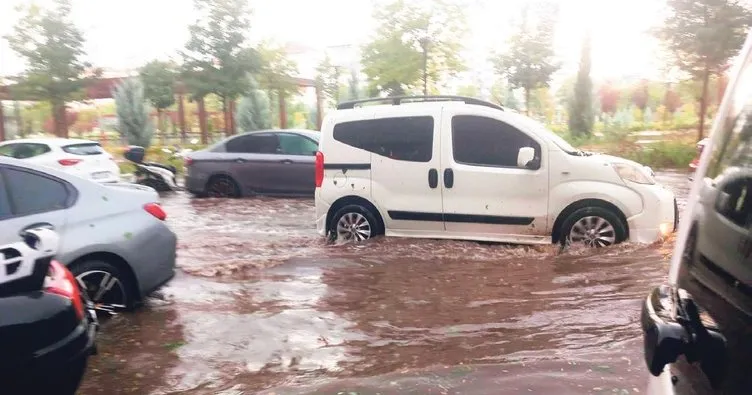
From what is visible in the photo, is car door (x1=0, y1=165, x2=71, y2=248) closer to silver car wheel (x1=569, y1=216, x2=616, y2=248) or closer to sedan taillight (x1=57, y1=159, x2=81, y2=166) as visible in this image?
silver car wheel (x1=569, y1=216, x2=616, y2=248)

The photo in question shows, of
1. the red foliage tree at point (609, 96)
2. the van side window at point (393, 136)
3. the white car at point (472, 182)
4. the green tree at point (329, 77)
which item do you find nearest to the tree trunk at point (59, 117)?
the green tree at point (329, 77)

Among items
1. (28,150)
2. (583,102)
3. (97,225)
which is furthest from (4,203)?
(583,102)

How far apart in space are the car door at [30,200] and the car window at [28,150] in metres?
8.12

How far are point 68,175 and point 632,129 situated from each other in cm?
2193

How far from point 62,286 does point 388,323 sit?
Answer: 9.65 ft

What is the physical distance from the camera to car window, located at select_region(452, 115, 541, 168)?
24.6ft

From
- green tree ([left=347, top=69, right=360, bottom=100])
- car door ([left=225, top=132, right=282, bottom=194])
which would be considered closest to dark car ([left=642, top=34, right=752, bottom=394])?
car door ([left=225, top=132, right=282, bottom=194])

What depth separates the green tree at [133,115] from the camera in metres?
24.8

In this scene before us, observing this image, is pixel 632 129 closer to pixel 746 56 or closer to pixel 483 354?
pixel 483 354

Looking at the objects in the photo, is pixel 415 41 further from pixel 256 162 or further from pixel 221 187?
pixel 221 187

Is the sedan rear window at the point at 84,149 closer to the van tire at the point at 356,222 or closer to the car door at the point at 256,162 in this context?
the car door at the point at 256,162

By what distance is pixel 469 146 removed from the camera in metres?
7.66

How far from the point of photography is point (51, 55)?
22.4 meters

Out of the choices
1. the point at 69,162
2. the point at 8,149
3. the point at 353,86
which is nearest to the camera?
the point at 69,162
